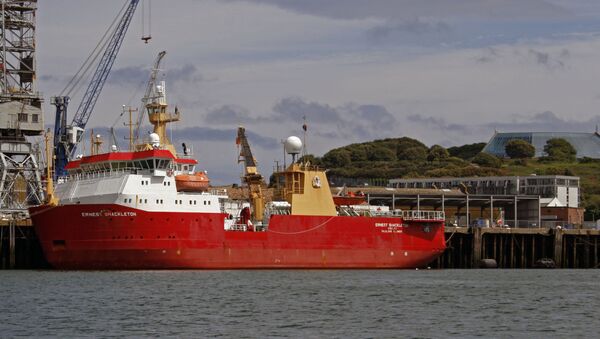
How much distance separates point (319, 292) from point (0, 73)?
36313mm

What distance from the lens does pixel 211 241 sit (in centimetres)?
6278

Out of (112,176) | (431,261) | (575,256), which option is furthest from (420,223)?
(112,176)

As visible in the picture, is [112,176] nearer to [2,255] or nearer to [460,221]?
[2,255]

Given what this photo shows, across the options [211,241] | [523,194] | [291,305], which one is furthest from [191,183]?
[523,194]

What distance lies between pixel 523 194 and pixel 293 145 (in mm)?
36305

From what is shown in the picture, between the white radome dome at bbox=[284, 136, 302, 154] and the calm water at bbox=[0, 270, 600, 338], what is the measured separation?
9380mm

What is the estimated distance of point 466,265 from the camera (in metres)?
75.5

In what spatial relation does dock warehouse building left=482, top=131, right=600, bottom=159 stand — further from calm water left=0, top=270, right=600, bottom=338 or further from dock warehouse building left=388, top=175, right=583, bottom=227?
calm water left=0, top=270, right=600, bottom=338

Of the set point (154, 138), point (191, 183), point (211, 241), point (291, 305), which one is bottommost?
point (291, 305)

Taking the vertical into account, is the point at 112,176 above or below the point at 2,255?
above

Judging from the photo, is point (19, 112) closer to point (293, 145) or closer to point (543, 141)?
point (293, 145)

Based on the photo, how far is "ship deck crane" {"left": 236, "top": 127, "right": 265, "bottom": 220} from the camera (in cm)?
6731

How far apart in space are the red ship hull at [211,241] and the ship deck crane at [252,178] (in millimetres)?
2224

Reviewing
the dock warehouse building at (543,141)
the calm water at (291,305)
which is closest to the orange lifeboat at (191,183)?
the calm water at (291,305)
